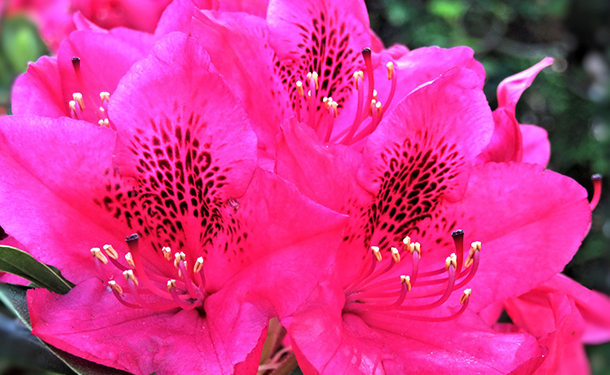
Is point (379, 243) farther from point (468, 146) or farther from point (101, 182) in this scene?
point (101, 182)

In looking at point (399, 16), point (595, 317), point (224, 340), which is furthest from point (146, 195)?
point (399, 16)

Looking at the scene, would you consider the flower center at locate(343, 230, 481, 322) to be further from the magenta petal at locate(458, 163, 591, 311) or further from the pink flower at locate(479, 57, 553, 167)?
the pink flower at locate(479, 57, 553, 167)

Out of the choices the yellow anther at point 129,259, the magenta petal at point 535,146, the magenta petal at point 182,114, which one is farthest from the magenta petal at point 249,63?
the magenta petal at point 535,146

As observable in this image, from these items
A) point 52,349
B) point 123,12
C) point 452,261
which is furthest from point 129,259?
point 123,12

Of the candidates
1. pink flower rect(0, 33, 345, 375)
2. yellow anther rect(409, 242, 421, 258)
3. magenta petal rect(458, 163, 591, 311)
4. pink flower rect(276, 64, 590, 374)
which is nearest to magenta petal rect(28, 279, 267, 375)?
pink flower rect(0, 33, 345, 375)

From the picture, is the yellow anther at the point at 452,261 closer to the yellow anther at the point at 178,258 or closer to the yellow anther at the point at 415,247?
Result: the yellow anther at the point at 415,247

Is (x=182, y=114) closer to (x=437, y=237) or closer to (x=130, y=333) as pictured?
(x=130, y=333)
